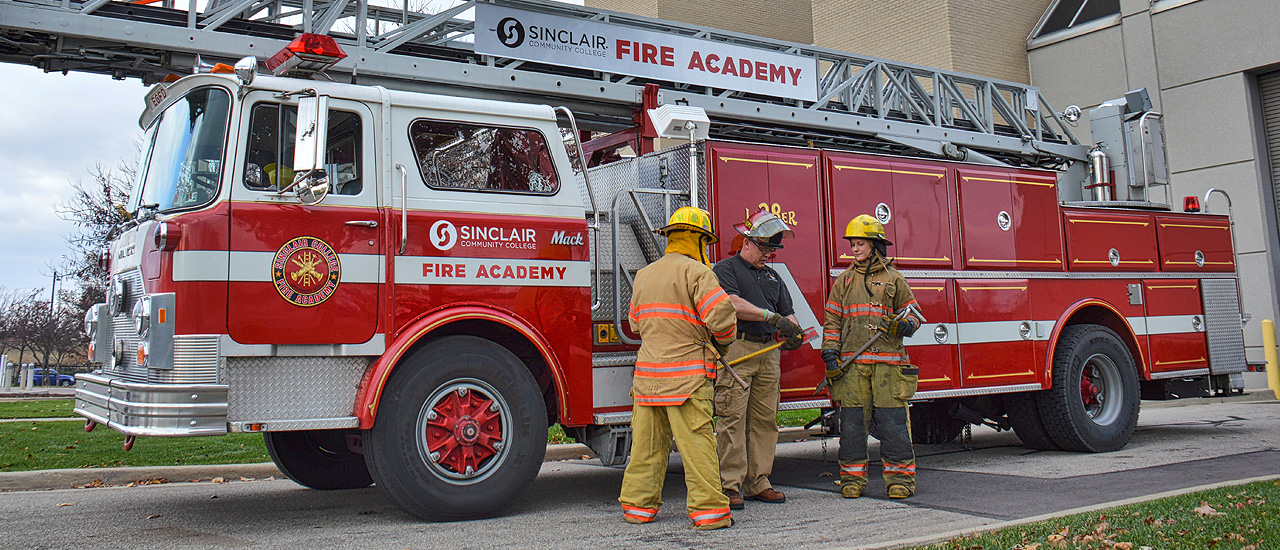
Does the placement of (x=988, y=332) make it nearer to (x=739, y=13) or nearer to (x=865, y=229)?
(x=865, y=229)

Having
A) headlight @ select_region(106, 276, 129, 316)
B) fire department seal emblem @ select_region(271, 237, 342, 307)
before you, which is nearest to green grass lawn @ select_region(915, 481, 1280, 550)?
fire department seal emblem @ select_region(271, 237, 342, 307)

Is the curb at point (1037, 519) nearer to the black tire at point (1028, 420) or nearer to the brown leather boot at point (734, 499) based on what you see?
the brown leather boot at point (734, 499)

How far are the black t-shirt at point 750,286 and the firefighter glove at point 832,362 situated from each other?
0.55 metres

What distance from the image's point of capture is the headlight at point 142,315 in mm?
5043

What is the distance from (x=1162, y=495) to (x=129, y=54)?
7172 mm

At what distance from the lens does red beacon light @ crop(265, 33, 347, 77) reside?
18.3ft

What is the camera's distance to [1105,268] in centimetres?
858

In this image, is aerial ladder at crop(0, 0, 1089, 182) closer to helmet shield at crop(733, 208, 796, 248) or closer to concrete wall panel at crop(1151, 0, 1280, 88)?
helmet shield at crop(733, 208, 796, 248)

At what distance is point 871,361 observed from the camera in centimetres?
643

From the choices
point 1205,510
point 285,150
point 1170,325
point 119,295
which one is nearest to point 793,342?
point 1205,510

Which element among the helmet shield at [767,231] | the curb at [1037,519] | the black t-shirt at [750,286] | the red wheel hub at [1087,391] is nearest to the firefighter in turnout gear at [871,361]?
the black t-shirt at [750,286]

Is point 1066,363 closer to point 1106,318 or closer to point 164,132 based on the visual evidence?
point 1106,318

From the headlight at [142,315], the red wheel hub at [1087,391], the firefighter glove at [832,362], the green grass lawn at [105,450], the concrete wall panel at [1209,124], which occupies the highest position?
the concrete wall panel at [1209,124]

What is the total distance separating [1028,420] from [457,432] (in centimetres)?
533
